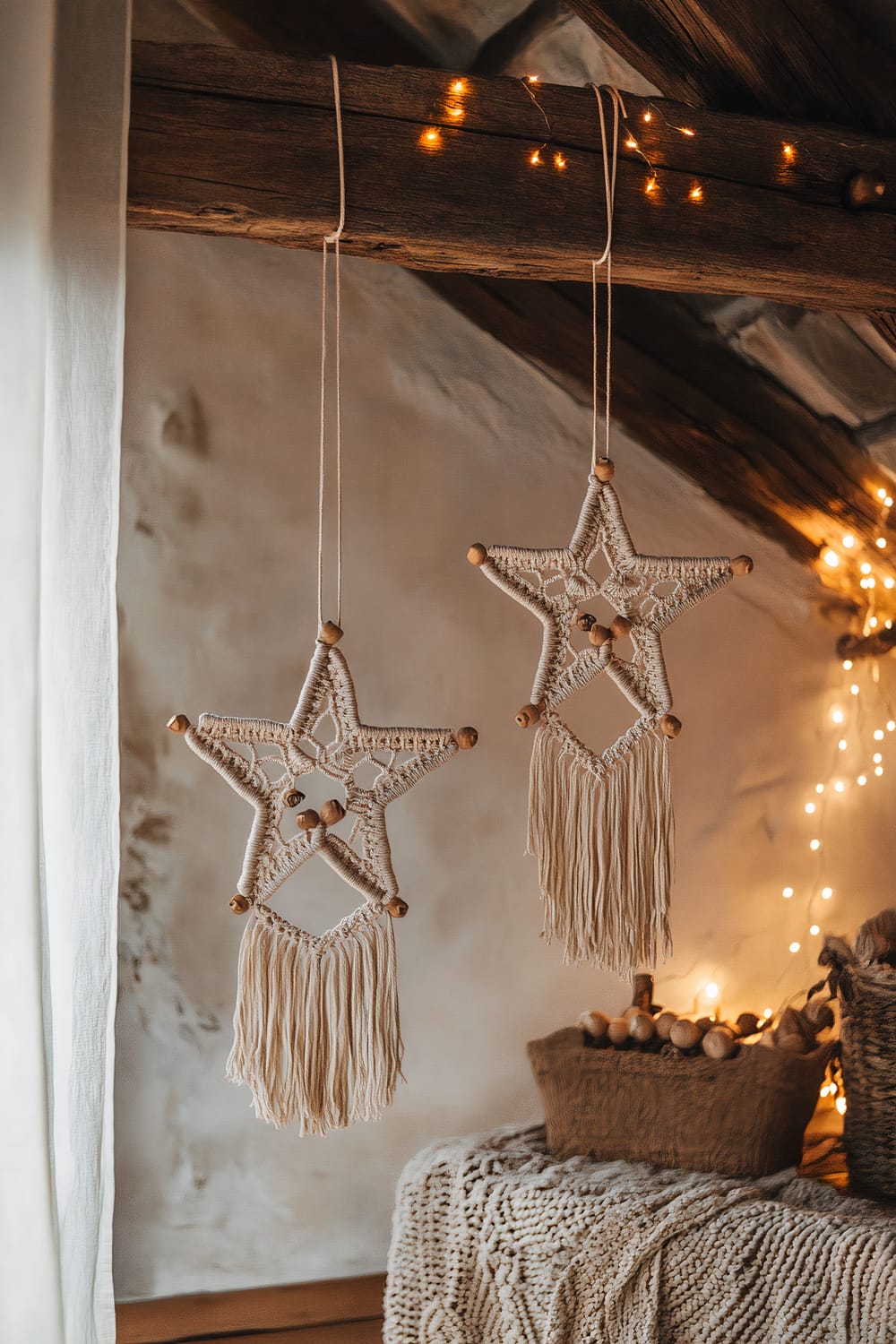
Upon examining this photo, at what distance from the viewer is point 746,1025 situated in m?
1.98

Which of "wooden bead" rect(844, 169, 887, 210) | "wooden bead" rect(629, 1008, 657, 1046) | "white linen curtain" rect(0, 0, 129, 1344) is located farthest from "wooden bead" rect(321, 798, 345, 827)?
"wooden bead" rect(844, 169, 887, 210)

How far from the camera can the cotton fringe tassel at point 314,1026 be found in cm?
127

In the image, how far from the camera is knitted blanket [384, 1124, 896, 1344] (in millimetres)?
1493

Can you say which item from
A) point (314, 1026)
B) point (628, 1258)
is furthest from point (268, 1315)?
point (314, 1026)

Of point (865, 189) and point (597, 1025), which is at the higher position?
point (865, 189)

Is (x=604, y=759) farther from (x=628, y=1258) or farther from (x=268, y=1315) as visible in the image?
(x=268, y=1315)

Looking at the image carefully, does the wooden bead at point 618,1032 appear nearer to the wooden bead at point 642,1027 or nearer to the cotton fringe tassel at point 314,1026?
the wooden bead at point 642,1027

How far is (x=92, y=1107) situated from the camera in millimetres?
1205

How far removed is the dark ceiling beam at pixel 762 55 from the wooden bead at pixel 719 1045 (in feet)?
3.54

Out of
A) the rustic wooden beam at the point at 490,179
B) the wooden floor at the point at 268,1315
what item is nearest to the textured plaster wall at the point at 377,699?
the wooden floor at the point at 268,1315

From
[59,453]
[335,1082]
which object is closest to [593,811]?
[335,1082]

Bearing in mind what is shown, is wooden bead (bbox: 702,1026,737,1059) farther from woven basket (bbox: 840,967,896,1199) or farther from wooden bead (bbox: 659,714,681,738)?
wooden bead (bbox: 659,714,681,738)

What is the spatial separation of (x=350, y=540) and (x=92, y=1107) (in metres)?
1.10

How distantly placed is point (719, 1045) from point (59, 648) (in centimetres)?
114
